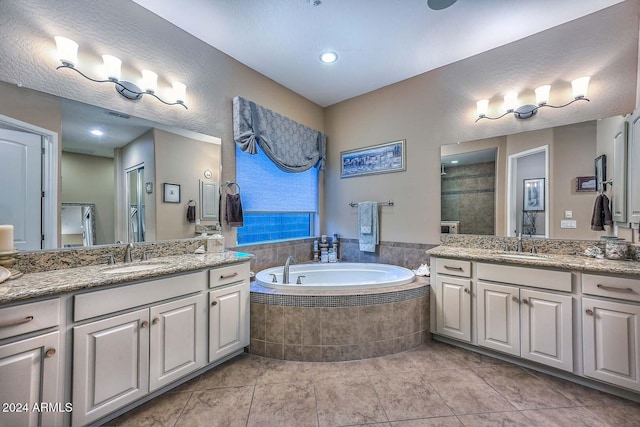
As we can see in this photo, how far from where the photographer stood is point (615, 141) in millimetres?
2039

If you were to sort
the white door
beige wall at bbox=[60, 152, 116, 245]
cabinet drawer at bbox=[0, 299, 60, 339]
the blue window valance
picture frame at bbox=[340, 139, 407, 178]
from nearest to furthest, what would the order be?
cabinet drawer at bbox=[0, 299, 60, 339] < the white door < beige wall at bbox=[60, 152, 116, 245] < the blue window valance < picture frame at bbox=[340, 139, 407, 178]

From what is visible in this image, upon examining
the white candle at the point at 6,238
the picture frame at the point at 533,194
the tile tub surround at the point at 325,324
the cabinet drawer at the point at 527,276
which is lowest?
the tile tub surround at the point at 325,324

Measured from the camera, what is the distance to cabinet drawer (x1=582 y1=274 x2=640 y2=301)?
5.24 ft

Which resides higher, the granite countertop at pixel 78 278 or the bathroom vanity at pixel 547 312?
the granite countertop at pixel 78 278

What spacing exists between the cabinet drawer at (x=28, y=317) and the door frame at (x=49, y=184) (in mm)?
623

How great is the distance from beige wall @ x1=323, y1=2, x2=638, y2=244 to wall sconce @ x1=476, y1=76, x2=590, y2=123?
0.05 m

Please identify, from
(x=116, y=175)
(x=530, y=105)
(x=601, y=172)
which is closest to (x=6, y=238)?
(x=116, y=175)

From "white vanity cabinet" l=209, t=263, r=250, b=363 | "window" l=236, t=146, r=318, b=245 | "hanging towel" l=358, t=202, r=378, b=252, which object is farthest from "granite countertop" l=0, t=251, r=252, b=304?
"hanging towel" l=358, t=202, r=378, b=252

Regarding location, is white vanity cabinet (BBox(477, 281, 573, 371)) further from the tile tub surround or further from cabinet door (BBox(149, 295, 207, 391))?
cabinet door (BBox(149, 295, 207, 391))

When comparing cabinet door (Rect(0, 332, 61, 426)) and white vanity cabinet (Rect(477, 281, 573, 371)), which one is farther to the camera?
white vanity cabinet (Rect(477, 281, 573, 371))

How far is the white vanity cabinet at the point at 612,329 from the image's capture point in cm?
159

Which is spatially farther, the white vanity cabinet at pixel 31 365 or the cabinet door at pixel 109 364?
the cabinet door at pixel 109 364

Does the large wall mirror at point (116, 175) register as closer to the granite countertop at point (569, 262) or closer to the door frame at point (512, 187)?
the granite countertop at point (569, 262)

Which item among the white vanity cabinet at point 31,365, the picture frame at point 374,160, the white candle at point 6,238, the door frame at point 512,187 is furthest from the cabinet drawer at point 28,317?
the door frame at point 512,187
